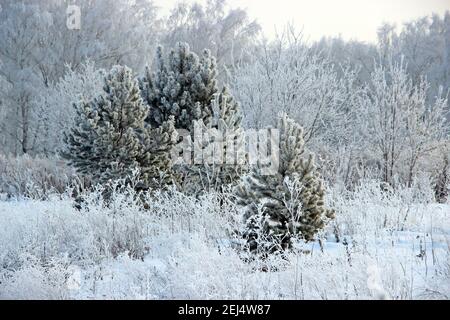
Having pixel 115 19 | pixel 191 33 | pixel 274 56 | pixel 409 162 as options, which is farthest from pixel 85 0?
pixel 409 162

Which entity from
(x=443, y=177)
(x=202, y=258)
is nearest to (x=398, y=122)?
(x=443, y=177)

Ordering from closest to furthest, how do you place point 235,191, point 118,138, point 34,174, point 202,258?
point 202,258 → point 235,191 → point 118,138 → point 34,174

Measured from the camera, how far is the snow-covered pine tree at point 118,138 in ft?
30.3

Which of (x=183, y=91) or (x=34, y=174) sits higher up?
(x=183, y=91)

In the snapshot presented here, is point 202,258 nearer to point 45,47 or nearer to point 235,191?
point 235,191

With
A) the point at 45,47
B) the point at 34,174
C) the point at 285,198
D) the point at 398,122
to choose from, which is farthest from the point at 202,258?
the point at 45,47

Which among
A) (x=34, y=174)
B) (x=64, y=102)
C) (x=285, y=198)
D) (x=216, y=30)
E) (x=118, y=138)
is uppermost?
(x=216, y=30)

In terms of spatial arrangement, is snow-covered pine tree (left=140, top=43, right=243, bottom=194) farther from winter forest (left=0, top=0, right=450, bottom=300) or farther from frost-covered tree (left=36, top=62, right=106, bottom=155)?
frost-covered tree (left=36, top=62, right=106, bottom=155)

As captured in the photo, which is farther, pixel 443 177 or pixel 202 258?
pixel 443 177

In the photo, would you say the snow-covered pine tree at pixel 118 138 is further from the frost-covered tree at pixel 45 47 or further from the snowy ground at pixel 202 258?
the frost-covered tree at pixel 45 47

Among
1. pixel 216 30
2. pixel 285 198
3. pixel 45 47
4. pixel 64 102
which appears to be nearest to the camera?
pixel 285 198

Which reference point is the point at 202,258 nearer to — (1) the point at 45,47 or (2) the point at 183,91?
(2) the point at 183,91

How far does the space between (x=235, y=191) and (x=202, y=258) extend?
1804 millimetres

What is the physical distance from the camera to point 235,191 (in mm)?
6418
